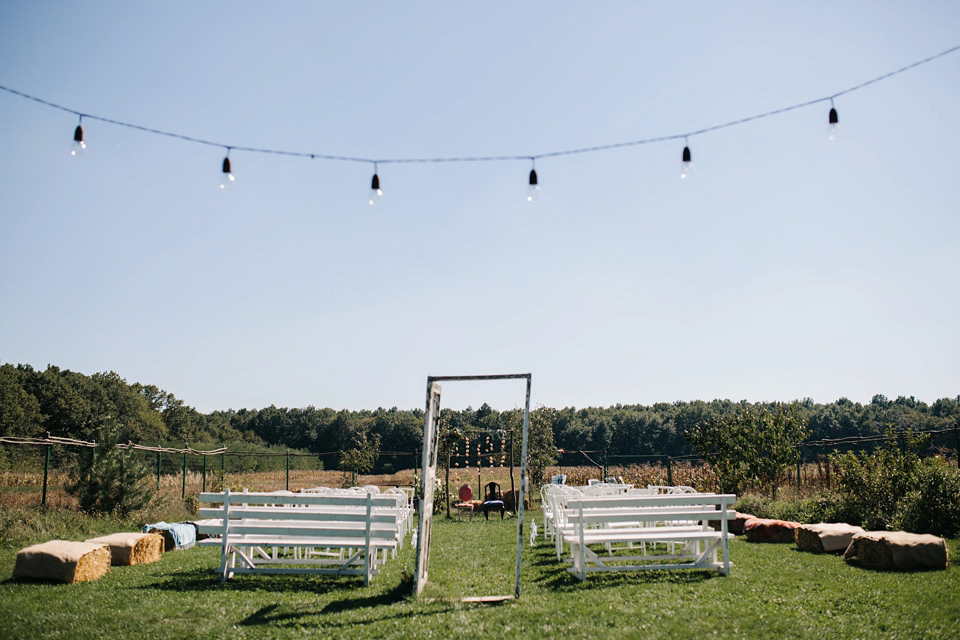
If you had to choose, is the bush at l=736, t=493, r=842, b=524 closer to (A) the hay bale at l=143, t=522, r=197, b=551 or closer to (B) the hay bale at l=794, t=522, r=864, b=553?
(B) the hay bale at l=794, t=522, r=864, b=553

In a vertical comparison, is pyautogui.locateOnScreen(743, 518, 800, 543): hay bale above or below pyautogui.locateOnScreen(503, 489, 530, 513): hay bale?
above

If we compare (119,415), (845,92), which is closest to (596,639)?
(845,92)

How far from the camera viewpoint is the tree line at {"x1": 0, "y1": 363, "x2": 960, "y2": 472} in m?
53.5

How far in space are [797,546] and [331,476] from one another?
25106 mm

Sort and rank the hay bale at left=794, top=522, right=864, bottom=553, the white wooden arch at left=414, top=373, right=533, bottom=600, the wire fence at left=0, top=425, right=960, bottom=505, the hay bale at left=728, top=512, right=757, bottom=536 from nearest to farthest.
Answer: the white wooden arch at left=414, top=373, right=533, bottom=600 < the hay bale at left=794, top=522, right=864, bottom=553 < the hay bale at left=728, top=512, right=757, bottom=536 < the wire fence at left=0, top=425, right=960, bottom=505

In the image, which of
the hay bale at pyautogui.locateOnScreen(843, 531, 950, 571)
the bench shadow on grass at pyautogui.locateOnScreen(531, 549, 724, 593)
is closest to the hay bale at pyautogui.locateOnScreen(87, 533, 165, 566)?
the bench shadow on grass at pyautogui.locateOnScreen(531, 549, 724, 593)

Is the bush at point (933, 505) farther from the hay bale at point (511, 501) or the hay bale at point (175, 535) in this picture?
the hay bale at point (175, 535)

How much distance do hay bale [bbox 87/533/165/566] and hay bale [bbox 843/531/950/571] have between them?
9.22 metres

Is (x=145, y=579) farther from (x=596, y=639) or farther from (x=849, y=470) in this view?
(x=849, y=470)

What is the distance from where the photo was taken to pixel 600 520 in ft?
24.6

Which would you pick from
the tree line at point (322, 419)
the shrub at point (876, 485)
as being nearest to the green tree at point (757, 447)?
the shrub at point (876, 485)

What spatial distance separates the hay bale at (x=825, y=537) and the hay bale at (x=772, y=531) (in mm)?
814

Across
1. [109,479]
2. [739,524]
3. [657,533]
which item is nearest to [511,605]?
[657,533]

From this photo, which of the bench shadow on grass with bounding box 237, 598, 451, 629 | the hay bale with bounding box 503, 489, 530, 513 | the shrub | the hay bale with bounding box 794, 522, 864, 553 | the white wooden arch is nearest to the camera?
the bench shadow on grass with bounding box 237, 598, 451, 629
